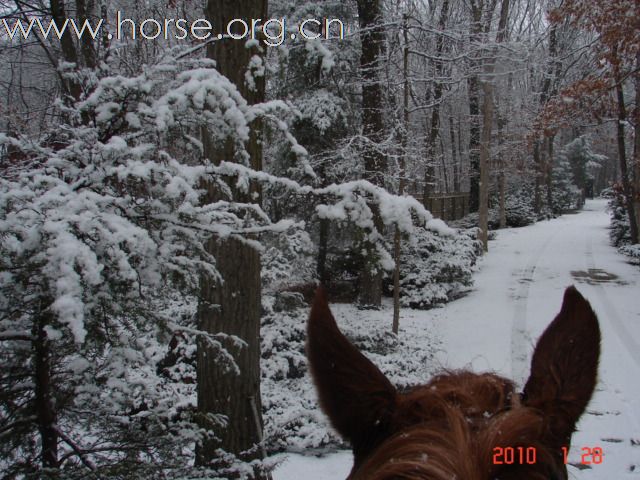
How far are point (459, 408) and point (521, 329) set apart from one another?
9853 millimetres

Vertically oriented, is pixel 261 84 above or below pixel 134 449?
above

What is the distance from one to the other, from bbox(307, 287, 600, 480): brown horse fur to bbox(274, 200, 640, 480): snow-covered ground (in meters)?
0.17

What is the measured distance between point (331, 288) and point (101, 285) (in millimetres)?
11133

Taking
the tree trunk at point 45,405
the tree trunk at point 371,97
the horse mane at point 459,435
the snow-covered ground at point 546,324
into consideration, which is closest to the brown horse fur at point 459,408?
the horse mane at point 459,435

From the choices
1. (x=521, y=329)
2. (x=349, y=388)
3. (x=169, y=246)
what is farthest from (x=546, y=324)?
(x=349, y=388)

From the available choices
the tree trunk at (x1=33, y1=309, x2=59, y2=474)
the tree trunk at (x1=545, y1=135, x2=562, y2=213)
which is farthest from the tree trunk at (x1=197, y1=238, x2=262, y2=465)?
the tree trunk at (x1=545, y1=135, x2=562, y2=213)

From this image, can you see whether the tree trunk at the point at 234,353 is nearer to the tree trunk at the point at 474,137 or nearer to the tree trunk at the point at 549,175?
the tree trunk at the point at 474,137

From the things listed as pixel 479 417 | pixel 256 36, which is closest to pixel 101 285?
pixel 479 417

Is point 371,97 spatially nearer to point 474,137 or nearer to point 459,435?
point 459,435

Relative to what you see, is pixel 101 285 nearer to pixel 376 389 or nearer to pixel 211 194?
pixel 376 389

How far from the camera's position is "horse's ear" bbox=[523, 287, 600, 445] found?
124 cm

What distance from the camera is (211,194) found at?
3568 mm

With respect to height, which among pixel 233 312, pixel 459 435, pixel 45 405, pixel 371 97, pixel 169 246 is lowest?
pixel 45 405

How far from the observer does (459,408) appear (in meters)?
1.11
